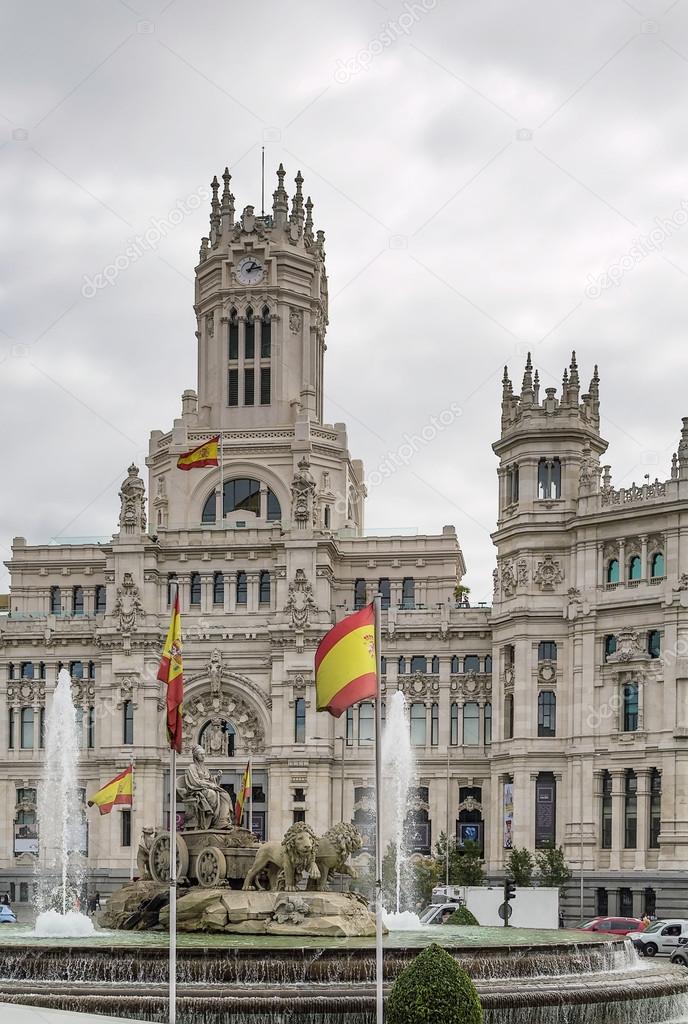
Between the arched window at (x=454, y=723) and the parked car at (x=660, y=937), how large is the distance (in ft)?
108

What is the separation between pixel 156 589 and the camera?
100938 millimetres

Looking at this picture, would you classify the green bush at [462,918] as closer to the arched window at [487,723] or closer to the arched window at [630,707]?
the arched window at [630,707]

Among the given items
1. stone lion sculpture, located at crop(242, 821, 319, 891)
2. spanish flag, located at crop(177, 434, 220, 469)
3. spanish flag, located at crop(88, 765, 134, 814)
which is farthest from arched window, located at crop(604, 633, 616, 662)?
stone lion sculpture, located at crop(242, 821, 319, 891)

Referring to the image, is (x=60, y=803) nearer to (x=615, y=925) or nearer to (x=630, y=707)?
(x=630, y=707)

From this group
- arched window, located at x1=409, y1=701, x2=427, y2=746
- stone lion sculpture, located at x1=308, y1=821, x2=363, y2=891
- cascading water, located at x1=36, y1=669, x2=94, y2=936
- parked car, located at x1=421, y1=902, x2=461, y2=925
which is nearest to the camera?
stone lion sculpture, located at x1=308, y1=821, x2=363, y2=891

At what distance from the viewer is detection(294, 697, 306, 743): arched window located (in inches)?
3848

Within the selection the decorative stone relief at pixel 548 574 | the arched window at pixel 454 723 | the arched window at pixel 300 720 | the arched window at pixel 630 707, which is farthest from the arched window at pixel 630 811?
the arched window at pixel 300 720

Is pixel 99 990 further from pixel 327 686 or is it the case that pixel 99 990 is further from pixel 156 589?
pixel 156 589

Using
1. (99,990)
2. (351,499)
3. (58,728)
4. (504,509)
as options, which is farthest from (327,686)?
(351,499)

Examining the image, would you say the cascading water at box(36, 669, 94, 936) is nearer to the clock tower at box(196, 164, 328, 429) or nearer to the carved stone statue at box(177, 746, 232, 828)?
the clock tower at box(196, 164, 328, 429)

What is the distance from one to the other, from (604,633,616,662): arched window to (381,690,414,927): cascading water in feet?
40.8

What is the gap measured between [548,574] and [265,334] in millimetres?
29426

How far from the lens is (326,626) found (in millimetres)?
98562

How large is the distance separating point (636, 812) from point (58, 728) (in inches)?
1359
